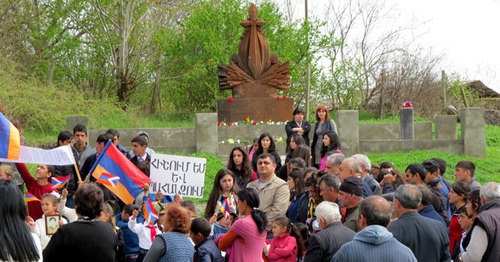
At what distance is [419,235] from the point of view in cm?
616

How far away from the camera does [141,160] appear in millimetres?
10094

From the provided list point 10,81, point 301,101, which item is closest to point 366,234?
point 10,81

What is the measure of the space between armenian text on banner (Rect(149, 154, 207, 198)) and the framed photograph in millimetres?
1451

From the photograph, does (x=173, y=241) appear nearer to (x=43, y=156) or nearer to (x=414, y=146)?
(x=43, y=156)

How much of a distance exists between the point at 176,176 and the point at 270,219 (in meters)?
1.27

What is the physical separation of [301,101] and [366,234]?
27.4m

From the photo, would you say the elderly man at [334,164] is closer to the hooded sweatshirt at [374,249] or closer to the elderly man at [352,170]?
the elderly man at [352,170]

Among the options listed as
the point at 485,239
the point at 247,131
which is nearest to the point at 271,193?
the point at 485,239

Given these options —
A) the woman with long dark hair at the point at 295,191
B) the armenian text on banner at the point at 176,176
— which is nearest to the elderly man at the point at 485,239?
the woman with long dark hair at the point at 295,191

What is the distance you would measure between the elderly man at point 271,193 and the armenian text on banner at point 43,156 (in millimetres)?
2368

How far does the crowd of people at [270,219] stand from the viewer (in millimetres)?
5238

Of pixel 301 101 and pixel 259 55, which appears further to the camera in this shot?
pixel 301 101

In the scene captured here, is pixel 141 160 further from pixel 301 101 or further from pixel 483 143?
pixel 301 101

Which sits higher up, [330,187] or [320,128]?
[320,128]
